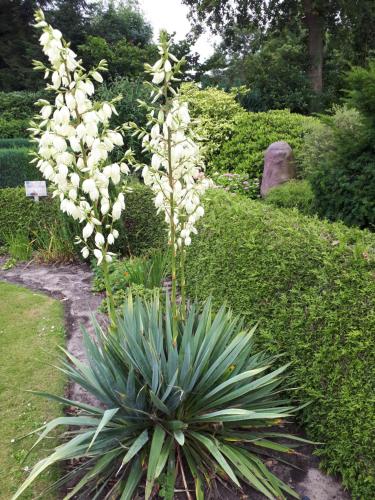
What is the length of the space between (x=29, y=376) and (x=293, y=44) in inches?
769

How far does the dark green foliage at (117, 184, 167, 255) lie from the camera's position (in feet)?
17.7

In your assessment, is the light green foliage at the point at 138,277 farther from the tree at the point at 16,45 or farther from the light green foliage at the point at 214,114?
the tree at the point at 16,45

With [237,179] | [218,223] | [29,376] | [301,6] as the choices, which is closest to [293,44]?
[301,6]

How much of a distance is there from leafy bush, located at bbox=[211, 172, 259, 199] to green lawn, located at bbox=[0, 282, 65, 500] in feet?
12.5

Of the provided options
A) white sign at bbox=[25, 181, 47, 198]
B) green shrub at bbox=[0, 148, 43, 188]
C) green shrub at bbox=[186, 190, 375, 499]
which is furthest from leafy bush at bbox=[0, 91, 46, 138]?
green shrub at bbox=[186, 190, 375, 499]

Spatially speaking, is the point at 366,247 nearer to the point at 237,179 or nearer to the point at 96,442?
the point at 96,442

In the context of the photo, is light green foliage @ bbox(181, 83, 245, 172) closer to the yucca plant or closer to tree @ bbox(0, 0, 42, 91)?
the yucca plant

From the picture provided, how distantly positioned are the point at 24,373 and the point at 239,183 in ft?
16.7

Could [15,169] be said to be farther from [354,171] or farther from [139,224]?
[354,171]

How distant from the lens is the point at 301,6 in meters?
15.8

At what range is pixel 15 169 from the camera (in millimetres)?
8141

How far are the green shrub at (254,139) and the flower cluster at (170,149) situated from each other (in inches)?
223

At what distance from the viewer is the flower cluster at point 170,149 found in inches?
75.5

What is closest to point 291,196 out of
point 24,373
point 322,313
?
point 322,313
